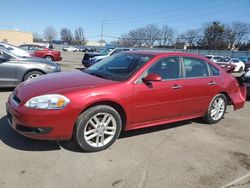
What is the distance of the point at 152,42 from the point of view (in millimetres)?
104062

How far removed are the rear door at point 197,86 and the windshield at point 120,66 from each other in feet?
3.06

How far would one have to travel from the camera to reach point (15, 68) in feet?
25.6

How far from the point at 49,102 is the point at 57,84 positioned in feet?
1.65

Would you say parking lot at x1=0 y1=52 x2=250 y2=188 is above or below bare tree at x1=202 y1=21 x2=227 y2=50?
below

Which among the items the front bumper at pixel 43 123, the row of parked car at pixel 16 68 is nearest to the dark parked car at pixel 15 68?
the row of parked car at pixel 16 68

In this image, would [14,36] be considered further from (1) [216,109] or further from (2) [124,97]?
(2) [124,97]

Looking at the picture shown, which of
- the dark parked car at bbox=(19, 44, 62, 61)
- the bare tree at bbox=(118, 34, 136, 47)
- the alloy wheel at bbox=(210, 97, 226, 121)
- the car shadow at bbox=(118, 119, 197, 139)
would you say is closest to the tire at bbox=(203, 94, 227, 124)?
the alloy wheel at bbox=(210, 97, 226, 121)

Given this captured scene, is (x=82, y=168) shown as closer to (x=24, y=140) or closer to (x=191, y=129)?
(x=24, y=140)

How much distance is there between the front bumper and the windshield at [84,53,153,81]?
3.72 ft

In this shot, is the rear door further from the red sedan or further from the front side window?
the front side window

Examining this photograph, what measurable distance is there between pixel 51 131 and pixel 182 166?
6.29 feet

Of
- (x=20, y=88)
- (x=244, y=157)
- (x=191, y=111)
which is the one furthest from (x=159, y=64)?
(x=20, y=88)

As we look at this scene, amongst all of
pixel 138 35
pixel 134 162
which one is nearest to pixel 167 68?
pixel 134 162

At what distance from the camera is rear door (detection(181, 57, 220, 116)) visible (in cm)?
502
